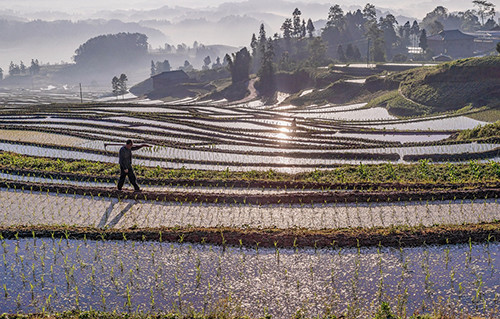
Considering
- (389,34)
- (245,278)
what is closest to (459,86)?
(245,278)

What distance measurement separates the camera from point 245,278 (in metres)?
10.2

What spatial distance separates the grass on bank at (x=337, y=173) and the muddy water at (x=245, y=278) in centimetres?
683

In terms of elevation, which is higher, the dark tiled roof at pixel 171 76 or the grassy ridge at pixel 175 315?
the dark tiled roof at pixel 171 76

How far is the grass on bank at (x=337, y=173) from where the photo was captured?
1831cm

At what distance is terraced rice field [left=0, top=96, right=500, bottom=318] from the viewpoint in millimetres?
9438

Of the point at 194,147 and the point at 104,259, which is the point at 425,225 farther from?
the point at 194,147

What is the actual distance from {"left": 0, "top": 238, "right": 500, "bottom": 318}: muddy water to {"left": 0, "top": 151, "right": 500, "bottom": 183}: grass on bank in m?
6.83

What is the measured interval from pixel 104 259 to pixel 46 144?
20.6 m

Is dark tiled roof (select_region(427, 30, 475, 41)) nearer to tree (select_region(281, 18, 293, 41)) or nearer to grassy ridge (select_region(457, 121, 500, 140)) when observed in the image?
tree (select_region(281, 18, 293, 41))

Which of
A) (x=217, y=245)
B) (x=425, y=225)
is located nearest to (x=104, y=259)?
(x=217, y=245)

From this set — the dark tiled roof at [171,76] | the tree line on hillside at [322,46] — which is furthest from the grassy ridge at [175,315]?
the dark tiled roof at [171,76]

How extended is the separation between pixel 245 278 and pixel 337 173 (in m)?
10.7

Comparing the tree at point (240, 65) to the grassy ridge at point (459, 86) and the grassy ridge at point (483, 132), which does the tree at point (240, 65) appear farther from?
the grassy ridge at point (483, 132)

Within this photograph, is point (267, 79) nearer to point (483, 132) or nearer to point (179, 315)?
point (483, 132)
